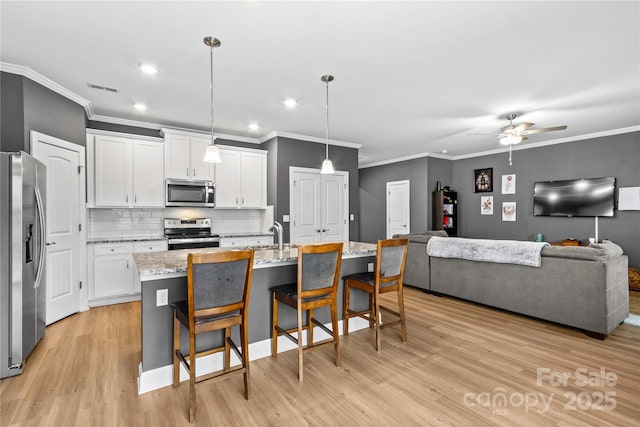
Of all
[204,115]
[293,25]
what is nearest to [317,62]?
[293,25]

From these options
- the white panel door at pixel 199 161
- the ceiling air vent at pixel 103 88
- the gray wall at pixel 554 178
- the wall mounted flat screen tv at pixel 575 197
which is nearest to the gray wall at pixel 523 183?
the gray wall at pixel 554 178

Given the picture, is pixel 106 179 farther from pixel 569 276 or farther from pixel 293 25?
pixel 569 276

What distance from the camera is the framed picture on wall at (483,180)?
7.12 meters

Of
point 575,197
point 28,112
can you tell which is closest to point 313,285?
point 28,112

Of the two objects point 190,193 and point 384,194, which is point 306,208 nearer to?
point 190,193

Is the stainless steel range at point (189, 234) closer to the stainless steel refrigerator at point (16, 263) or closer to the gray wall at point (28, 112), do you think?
the gray wall at point (28, 112)

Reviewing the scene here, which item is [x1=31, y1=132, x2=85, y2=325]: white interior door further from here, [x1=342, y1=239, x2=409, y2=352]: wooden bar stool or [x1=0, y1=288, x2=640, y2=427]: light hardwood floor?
[x1=342, y1=239, x2=409, y2=352]: wooden bar stool

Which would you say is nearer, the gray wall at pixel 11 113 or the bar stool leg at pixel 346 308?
the gray wall at pixel 11 113

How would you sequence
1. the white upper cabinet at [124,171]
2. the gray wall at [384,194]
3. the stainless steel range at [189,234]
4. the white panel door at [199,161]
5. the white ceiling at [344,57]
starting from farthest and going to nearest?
the gray wall at [384,194], the white panel door at [199,161], the stainless steel range at [189,234], the white upper cabinet at [124,171], the white ceiling at [344,57]

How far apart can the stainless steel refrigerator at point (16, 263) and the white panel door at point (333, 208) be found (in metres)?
4.03

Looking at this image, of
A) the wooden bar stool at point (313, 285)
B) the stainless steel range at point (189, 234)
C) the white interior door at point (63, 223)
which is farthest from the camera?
the stainless steel range at point (189, 234)

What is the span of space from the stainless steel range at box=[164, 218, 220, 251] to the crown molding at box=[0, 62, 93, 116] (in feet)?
6.31

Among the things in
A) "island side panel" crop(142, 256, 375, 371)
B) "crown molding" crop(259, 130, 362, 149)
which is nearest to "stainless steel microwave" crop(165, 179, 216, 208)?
"crown molding" crop(259, 130, 362, 149)

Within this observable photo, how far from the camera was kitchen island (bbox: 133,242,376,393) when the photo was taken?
226 cm
